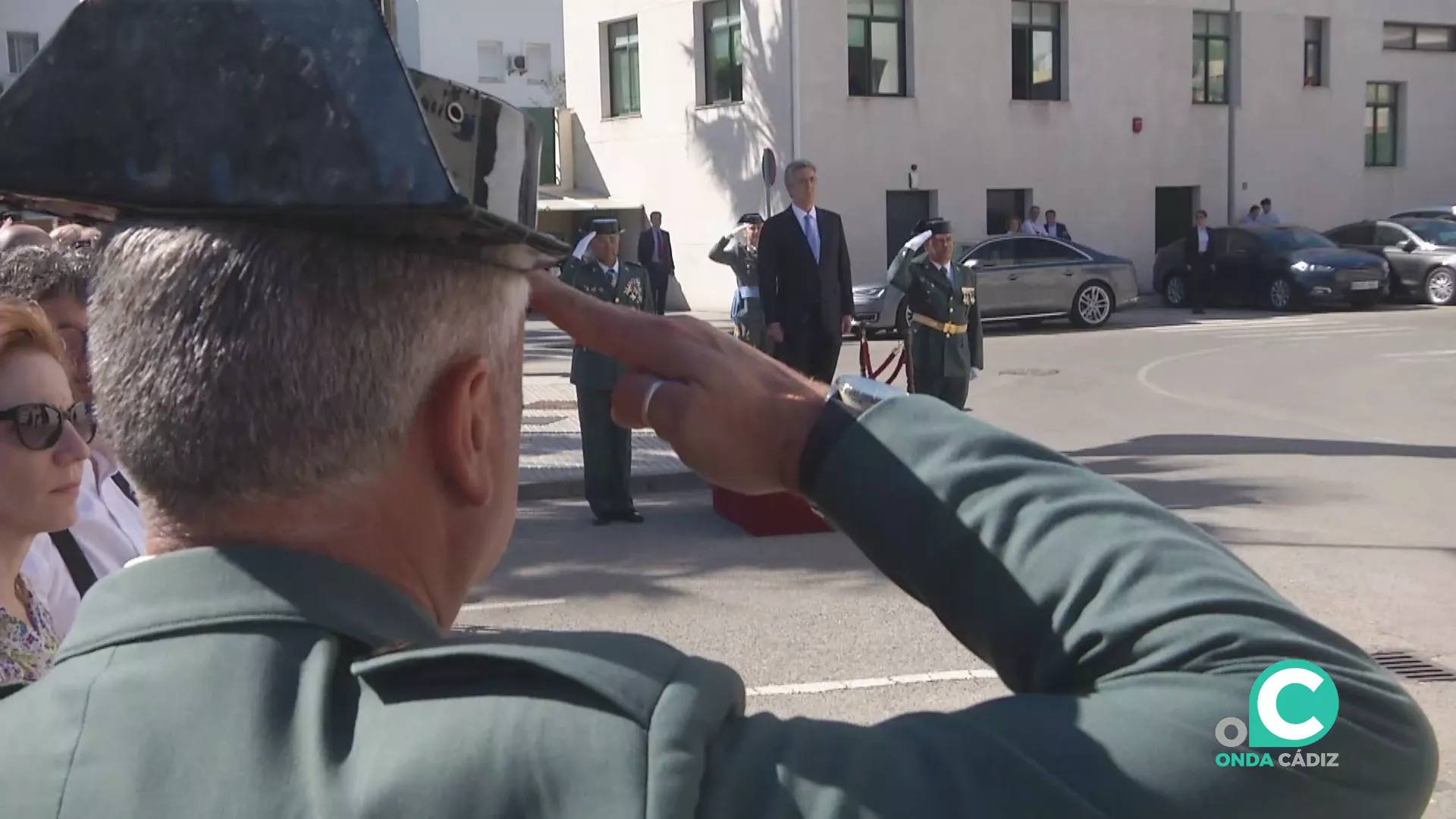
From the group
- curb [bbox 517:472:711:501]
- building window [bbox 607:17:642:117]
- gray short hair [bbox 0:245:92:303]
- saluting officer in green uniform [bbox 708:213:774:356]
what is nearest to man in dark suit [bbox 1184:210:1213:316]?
building window [bbox 607:17:642:117]

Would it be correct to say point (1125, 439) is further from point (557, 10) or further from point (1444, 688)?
point (557, 10)

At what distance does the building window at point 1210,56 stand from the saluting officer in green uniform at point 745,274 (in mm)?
18945

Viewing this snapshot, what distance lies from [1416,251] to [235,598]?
27.2m

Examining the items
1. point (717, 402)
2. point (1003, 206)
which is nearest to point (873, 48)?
point (1003, 206)

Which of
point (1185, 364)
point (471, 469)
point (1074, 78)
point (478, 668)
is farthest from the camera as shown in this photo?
point (1074, 78)

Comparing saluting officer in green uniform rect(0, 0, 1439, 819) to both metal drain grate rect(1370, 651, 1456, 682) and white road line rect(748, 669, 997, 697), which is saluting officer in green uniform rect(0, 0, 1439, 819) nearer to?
white road line rect(748, 669, 997, 697)

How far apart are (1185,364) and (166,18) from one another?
17304mm

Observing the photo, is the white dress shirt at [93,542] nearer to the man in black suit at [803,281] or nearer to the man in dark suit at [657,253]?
the man in black suit at [803,281]

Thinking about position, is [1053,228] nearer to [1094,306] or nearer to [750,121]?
[1094,306]

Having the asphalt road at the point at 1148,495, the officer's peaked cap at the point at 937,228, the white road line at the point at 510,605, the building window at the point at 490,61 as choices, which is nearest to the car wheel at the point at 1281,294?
the asphalt road at the point at 1148,495

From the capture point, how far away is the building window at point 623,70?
2955 centimetres

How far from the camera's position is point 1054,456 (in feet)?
3.86

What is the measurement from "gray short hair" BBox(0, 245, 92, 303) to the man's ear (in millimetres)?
2399

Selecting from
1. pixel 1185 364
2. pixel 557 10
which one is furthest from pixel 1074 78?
pixel 557 10
